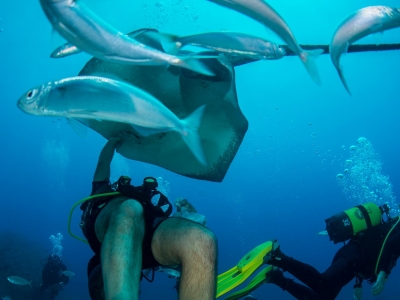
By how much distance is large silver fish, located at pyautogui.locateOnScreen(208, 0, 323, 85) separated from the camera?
7.25ft

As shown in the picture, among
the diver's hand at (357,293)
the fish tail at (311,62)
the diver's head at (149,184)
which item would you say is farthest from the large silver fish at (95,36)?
the diver's hand at (357,293)

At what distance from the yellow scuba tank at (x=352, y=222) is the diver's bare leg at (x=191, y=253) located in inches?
186

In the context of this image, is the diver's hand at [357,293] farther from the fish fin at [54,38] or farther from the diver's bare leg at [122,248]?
the fish fin at [54,38]

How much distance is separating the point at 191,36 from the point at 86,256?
62.5m

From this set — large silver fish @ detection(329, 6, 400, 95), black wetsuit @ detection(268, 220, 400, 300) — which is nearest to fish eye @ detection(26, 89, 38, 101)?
→ large silver fish @ detection(329, 6, 400, 95)

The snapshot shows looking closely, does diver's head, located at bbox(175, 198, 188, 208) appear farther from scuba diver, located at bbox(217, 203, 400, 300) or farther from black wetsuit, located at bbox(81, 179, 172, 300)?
black wetsuit, located at bbox(81, 179, 172, 300)

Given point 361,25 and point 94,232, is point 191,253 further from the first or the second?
point 361,25

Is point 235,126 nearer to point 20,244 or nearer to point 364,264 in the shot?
point 364,264

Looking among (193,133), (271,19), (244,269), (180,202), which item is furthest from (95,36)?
(244,269)

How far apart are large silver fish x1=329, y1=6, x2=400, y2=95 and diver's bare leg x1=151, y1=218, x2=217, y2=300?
5.95 feet

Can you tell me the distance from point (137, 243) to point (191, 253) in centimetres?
50

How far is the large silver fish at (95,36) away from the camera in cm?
180

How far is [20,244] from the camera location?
26.3m

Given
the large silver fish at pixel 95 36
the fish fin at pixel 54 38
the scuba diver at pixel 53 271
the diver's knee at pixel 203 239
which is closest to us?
the large silver fish at pixel 95 36
